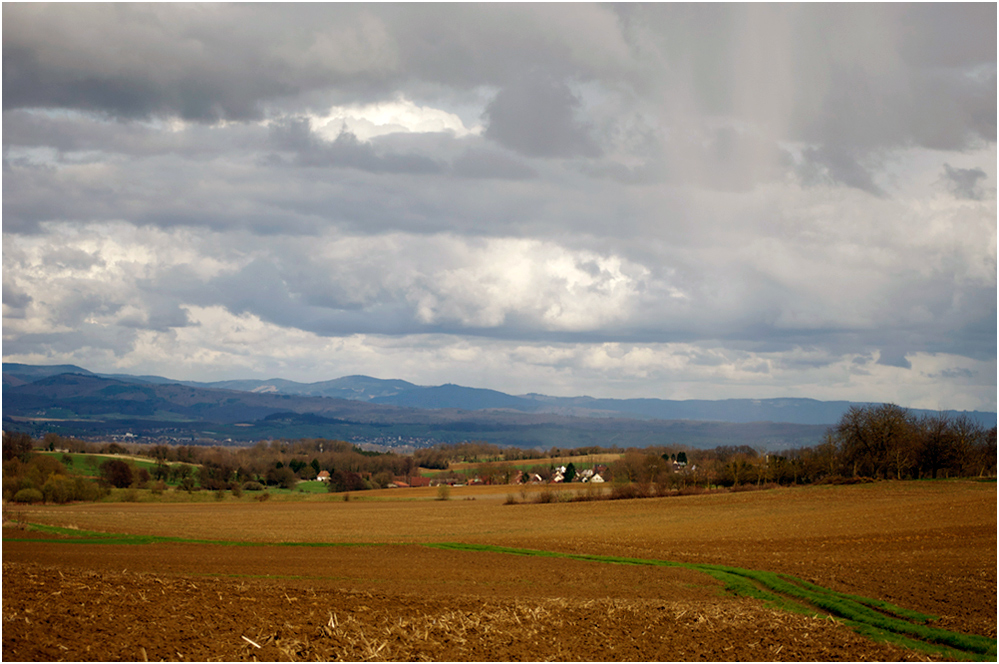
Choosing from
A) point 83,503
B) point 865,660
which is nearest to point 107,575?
point 865,660

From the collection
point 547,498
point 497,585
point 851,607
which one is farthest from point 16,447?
point 851,607

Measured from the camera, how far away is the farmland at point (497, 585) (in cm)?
1510

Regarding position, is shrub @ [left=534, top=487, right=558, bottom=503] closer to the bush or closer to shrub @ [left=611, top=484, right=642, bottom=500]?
shrub @ [left=611, top=484, right=642, bottom=500]

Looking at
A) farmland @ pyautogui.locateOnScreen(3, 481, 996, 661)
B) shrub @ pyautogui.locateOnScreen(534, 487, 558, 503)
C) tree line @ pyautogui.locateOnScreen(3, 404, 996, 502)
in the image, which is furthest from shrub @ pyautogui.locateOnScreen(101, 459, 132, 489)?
shrub @ pyautogui.locateOnScreen(534, 487, 558, 503)

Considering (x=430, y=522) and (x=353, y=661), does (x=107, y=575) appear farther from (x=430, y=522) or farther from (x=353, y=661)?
(x=430, y=522)

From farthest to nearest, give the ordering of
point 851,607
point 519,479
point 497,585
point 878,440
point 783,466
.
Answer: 1. point 519,479
2. point 783,466
3. point 878,440
4. point 497,585
5. point 851,607

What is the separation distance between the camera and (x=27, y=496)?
8138 centimetres

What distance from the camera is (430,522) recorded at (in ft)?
229

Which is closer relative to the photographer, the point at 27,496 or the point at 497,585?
the point at 497,585

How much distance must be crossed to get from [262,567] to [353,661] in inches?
793

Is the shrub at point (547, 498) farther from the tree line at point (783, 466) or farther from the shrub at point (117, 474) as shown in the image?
the shrub at point (117, 474)

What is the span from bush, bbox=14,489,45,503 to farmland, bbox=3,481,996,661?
876 inches

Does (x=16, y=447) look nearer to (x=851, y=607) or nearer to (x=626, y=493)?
(x=626, y=493)

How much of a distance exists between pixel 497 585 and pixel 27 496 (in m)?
77.6
